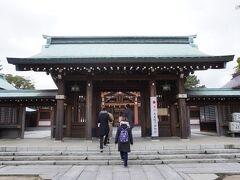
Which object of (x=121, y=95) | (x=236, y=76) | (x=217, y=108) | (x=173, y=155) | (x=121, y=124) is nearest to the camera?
(x=121, y=124)

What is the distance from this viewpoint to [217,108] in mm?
15945

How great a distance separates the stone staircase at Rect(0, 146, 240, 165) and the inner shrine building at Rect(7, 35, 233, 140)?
3.20 metres

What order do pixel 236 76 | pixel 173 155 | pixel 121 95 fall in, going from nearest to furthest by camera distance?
pixel 173 155
pixel 236 76
pixel 121 95

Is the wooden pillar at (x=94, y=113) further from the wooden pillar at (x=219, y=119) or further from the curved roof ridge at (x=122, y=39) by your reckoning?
the wooden pillar at (x=219, y=119)

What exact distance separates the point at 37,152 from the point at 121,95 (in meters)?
25.8

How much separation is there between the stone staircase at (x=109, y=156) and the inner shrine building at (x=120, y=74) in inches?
126

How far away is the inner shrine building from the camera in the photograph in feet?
39.3

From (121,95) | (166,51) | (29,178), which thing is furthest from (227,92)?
(121,95)

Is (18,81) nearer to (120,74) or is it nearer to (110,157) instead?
(120,74)

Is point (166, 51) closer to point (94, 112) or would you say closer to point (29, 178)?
point (94, 112)

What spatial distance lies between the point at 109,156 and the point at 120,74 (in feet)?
18.8

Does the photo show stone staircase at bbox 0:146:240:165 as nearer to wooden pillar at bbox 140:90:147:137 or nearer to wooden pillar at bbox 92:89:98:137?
wooden pillar at bbox 92:89:98:137

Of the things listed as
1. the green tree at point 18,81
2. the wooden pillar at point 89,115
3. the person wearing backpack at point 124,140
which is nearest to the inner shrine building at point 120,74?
the wooden pillar at point 89,115

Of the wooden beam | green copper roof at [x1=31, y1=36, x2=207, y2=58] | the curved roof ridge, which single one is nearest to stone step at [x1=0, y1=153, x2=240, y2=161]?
the wooden beam
